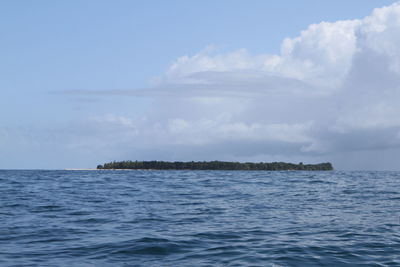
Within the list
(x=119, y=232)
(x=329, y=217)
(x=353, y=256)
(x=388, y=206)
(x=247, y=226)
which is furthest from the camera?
(x=388, y=206)

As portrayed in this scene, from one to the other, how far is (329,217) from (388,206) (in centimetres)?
788

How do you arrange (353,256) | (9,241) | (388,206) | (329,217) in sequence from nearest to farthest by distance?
(353,256), (9,241), (329,217), (388,206)

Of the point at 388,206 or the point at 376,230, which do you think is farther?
the point at 388,206

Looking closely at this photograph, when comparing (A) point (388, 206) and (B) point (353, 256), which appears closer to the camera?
(B) point (353, 256)

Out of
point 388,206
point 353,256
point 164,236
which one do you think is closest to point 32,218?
A: point 164,236

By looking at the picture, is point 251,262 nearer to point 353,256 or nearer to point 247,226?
point 353,256

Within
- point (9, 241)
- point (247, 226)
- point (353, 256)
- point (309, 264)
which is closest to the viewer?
point (309, 264)

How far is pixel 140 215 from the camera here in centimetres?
2630

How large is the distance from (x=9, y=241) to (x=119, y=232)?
4.77m

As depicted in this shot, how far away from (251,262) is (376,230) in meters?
9.26

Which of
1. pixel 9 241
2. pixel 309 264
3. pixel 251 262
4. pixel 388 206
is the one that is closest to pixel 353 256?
pixel 309 264

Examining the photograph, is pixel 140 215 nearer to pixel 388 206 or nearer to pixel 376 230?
pixel 376 230

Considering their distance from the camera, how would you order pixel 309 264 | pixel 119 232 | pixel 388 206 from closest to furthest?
1. pixel 309 264
2. pixel 119 232
3. pixel 388 206

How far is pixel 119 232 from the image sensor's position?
20.4m
